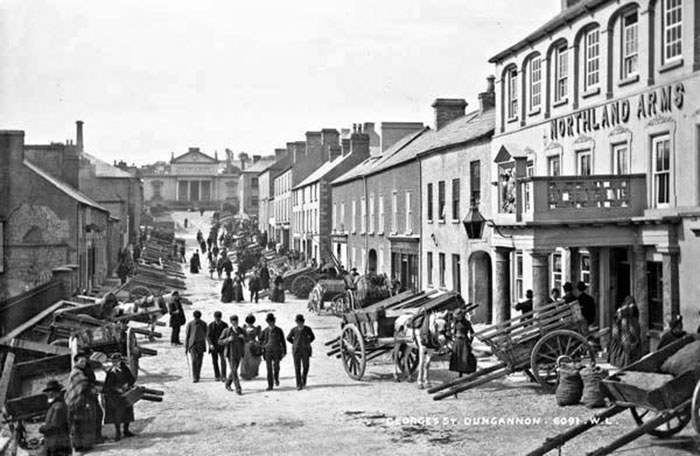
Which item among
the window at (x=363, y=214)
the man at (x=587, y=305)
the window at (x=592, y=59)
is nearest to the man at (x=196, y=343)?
the man at (x=587, y=305)

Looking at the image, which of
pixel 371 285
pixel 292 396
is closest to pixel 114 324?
pixel 292 396

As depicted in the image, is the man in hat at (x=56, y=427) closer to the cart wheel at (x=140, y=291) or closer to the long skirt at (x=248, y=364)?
the long skirt at (x=248, y=364)

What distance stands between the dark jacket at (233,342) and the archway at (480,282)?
11.4m

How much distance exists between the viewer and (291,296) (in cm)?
3756

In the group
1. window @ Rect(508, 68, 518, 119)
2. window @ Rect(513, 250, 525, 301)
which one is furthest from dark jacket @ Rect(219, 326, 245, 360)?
window @ Rect(508, 68, 518, 119)

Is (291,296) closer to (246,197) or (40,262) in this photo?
(40,262)

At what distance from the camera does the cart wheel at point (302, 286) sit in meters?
36.2

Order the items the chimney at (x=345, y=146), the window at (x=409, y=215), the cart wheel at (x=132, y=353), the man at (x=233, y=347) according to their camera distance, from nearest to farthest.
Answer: the man at (x=233, y=347) → the cart wheel at (x=132, y=353) → the window at (x=409, y=215) → the chimney at (x=345, y=146)

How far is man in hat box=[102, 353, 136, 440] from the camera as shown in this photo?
39.4 feet

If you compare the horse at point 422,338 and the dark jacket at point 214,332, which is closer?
the horse at point 422,338

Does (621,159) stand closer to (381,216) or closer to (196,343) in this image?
(196,343)

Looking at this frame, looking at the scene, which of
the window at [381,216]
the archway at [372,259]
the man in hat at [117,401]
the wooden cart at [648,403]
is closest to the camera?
the wooden cart at [648,403]

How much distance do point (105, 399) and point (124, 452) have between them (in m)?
1.17

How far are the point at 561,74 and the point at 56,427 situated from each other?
1503cm
